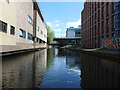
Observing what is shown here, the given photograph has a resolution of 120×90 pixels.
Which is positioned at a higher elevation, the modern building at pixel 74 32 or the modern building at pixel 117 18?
the modern building at pixel 74 32

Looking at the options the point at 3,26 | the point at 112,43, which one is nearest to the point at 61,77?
the point at 3,26

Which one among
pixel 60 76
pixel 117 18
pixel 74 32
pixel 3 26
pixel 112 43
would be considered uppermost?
pixel 74 32

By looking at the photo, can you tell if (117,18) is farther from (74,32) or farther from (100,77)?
(74,32)

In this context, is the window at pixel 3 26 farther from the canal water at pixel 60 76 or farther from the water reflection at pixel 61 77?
the water reflection at pixel 61 77

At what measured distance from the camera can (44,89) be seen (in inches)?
283

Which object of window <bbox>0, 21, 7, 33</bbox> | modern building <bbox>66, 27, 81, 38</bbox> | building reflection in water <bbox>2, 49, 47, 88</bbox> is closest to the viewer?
building reflection in water <bbox>2, 49, 47, 88</bbox>

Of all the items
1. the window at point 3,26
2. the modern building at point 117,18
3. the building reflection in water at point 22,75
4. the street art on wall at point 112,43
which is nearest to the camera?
the building reflection in water at point 22,75

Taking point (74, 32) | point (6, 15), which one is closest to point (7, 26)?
point (6, 15)

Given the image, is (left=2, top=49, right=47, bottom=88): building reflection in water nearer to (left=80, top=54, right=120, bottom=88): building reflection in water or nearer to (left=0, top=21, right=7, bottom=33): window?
(left=80, top=54, right=120, bottom=88): building reflection in water

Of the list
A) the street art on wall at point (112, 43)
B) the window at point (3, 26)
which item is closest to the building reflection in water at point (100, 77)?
the window at point (3, 26)

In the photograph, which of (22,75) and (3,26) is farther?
(3,26)

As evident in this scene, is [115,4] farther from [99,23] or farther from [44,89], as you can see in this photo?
[44,89]

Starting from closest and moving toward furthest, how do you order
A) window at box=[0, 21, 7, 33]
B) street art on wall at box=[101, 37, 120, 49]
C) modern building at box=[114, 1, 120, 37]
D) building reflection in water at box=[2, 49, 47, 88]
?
building reflection in water at box=[2, 49, 47, 88] → window at box=[0, 21, 7, 33] → street art on wall at box=[101, 37, 120, 49] → modern building at box=[114, 1, 120, 37]

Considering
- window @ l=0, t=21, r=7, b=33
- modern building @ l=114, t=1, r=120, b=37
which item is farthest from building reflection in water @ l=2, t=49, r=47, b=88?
modern building @ l=114, t=1, r=120, b=37
